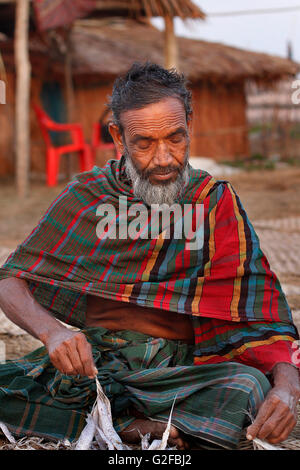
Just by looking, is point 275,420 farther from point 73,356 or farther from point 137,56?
point 137,56

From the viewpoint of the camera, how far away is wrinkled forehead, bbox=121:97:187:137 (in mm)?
2236

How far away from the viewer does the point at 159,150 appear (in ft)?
7.36

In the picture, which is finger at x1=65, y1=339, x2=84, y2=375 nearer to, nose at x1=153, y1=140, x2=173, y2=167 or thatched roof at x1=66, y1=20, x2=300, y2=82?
nose at x1=153, y1=140, x2=173, y2=167

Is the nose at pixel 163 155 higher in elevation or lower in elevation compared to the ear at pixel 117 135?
lower

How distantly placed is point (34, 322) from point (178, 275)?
514 millimetres

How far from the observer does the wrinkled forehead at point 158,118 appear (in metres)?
2.24

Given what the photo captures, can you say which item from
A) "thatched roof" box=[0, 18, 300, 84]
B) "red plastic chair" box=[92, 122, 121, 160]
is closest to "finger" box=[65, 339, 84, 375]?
"red plastic chair" box=[92, 122, 121, 160]

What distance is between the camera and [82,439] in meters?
1.95

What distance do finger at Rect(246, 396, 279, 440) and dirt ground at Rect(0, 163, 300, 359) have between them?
1651 millimetres

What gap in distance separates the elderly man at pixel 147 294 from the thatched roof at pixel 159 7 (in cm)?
733

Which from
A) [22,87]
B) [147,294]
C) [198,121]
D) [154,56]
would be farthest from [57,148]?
[147,294]

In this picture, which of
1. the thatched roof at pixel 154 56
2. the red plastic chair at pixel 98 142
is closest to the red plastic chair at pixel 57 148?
the red plastic chair at pixel 98 142

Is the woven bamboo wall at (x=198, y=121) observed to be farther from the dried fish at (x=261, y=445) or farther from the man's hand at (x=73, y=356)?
the dried fish at (x=261, y=445)

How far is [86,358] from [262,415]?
0.54m
